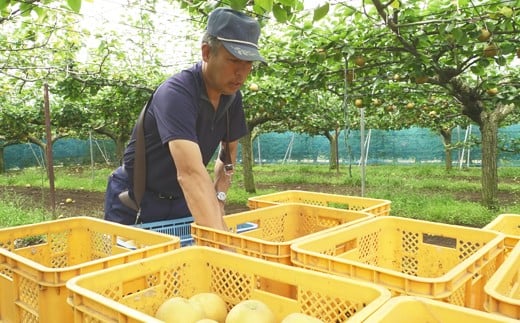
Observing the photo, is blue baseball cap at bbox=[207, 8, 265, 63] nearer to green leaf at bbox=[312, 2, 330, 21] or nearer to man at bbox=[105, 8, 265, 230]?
man at bbox=[105, 8, 265, 230]

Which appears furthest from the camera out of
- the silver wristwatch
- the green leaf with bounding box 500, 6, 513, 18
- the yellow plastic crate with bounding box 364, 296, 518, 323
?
the green leaf with bounding box 500, 6, 513, 18

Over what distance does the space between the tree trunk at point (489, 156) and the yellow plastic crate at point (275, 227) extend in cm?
562

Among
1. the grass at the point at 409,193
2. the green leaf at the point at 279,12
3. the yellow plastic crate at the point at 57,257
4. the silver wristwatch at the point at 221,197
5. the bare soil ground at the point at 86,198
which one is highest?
the green leaf at the point at 279,12

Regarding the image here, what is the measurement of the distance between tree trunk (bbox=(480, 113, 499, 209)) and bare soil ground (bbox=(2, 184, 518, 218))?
212cm

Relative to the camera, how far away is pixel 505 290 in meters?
1.15

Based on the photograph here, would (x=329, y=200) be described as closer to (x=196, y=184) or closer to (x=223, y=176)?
(x=223, y=176)

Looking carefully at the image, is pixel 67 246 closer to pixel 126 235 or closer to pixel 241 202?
pixel 126 235

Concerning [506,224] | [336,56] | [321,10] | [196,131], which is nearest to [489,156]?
[336,56]

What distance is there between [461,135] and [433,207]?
16.1 meters

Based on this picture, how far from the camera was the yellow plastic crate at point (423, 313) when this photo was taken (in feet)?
2.88

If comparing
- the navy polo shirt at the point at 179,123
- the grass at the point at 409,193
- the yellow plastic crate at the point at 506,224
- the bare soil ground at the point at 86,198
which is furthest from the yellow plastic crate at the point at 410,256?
the bare soil ground at the point at 86,198

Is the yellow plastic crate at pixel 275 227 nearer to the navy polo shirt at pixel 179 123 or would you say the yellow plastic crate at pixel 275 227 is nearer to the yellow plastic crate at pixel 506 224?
the navy polo shirt at pixel 179 123

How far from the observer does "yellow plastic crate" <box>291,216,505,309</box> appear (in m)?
1.17

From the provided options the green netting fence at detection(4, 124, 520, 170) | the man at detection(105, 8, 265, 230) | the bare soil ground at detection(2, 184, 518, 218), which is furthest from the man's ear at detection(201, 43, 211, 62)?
the green netting fence at detection(4, 124, 520, 170)
